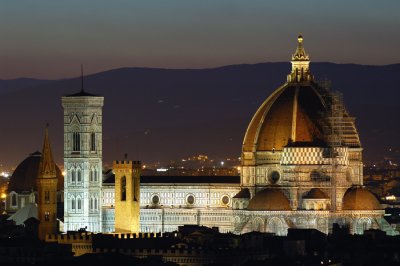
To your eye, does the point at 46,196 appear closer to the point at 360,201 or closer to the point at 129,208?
the point at 129,208

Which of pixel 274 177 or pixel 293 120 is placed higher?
pixel 293 120

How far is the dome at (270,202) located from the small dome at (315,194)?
5.39 feet

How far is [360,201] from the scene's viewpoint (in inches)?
7525

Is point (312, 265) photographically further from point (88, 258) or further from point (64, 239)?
point (64, 239)

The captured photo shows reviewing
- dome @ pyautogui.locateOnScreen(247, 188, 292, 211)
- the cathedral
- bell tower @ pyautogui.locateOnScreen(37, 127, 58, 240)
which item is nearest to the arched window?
bell tower @ pyautogui.locateOnScreen(37, 127, 58, 240)

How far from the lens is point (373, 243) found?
15988 centimetres

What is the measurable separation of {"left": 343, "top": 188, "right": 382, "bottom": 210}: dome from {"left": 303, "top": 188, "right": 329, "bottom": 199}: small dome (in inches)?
61.4

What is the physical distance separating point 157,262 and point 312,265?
8.18m

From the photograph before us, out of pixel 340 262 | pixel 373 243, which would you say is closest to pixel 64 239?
pixel 373 243

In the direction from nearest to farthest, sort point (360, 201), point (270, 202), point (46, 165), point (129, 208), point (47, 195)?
point (47, 195), point (360, 201), point (270, 202), point (46, 165), point (129, 208)

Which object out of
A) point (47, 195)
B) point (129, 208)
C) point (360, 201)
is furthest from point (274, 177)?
point (47, 195)

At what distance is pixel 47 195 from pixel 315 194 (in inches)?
748

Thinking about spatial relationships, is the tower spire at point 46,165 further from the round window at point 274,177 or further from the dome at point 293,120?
the round window at point 274,177

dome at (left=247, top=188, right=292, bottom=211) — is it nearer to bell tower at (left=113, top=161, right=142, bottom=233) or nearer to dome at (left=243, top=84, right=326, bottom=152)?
dome at (left=243, top=84, right=326, bottom=152)
